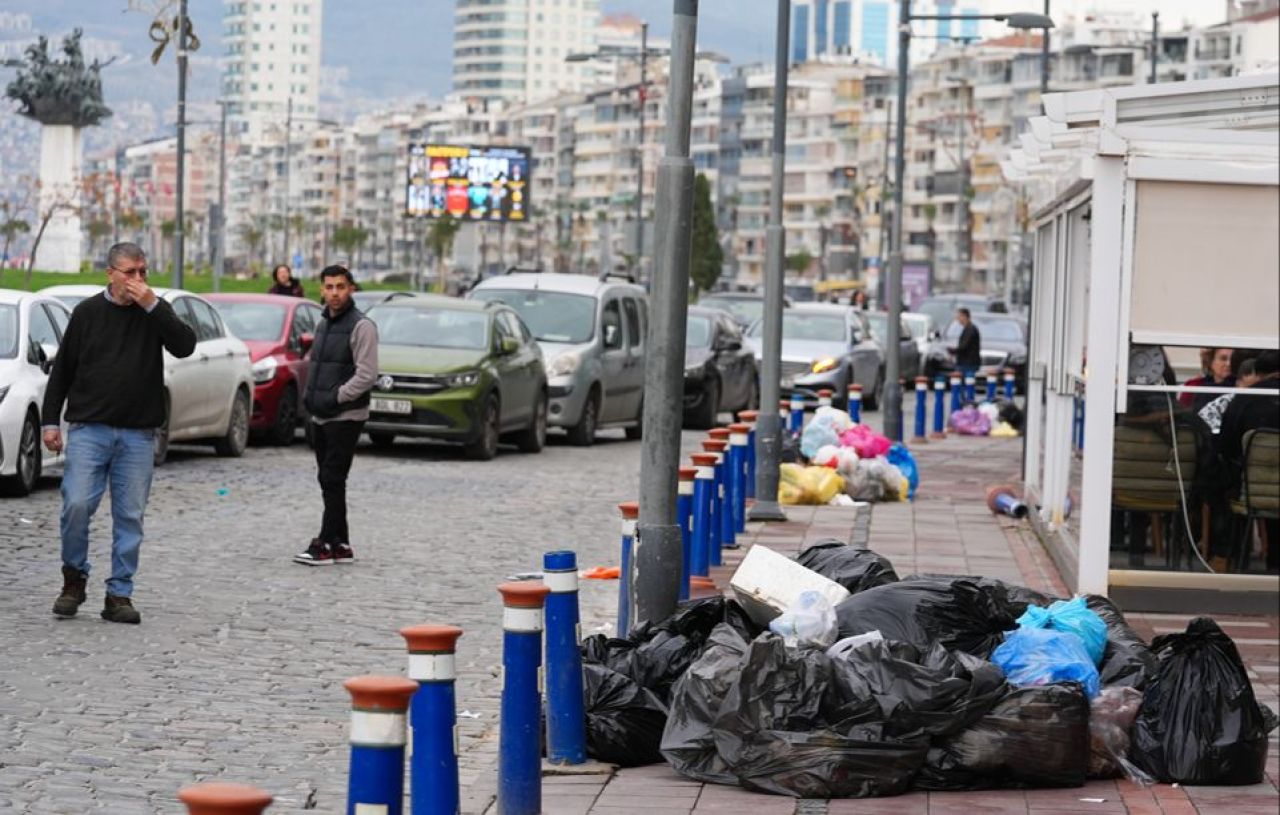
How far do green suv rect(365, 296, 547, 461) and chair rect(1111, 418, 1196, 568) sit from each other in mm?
10390

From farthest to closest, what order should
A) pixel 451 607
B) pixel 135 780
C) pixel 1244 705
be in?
pixel 451 607 → pixel 1244 705 → pixel 135 780

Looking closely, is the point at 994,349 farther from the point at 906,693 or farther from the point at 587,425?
the point at 906,693

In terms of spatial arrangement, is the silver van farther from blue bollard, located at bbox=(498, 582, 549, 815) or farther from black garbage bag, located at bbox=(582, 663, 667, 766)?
blue bollard, located at bbox=(498, 582, 549, 815)

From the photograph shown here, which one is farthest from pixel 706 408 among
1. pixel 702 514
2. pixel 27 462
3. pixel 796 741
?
pixel 796 741

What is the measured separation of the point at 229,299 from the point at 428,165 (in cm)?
5102

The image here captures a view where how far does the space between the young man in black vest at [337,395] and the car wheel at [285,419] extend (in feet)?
34.3

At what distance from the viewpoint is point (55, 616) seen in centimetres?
1241

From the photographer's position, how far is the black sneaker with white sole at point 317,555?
15391mm

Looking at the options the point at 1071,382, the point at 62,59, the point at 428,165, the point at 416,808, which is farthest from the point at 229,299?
the point at 62,59

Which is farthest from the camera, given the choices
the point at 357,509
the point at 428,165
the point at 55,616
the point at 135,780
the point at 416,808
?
the point at 428,165

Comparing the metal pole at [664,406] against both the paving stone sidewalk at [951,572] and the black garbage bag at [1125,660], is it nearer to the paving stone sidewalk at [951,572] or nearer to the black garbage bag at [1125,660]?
the black garbage bag at [1125,660]

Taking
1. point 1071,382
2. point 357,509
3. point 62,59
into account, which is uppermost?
point 62,59

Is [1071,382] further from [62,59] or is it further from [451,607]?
[62,59]

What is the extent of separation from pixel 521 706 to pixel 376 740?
96.0 inches
